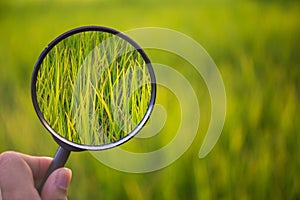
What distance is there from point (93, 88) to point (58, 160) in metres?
0.16

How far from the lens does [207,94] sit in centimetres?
129

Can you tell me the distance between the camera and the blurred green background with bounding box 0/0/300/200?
1283mm

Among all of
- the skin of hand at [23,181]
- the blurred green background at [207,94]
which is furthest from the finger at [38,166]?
the blurred green background at [207,94]

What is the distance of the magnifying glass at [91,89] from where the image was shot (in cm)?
75

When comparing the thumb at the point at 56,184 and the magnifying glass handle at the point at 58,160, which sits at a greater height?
the magnifying glass handle at the point at 58,160

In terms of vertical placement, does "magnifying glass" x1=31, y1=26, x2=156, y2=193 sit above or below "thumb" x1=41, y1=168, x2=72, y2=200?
above

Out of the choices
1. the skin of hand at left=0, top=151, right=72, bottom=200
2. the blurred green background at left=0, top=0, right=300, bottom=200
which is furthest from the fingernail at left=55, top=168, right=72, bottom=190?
the blurred green background at left=0, top=0, right=300, bottom=200

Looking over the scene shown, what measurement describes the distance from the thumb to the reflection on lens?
5 centimetres

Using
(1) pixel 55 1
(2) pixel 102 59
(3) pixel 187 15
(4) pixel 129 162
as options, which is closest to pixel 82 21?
(1) pixel 55 1

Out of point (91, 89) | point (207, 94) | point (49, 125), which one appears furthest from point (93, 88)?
point (207, 94)

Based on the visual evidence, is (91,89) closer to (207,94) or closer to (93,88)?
(93,88)

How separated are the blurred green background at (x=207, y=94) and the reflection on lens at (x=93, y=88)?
433 mm

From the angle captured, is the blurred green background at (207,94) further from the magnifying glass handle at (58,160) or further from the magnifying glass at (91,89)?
the magnifying glass handle at (58,160)

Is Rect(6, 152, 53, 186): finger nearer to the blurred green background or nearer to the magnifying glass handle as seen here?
the magnifying glass handle
